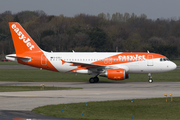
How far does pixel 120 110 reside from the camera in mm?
19109

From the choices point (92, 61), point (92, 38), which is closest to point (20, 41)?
point (92, 61)

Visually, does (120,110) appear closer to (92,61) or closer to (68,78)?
(92,61)

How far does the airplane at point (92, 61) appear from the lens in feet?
129

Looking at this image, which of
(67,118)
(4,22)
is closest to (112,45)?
(4,22)

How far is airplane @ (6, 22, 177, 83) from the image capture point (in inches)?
1545

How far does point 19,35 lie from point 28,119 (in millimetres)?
27068

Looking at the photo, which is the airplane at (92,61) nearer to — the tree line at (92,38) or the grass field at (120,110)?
the grass field at (120,110)

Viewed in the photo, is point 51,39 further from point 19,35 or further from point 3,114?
point 3,114

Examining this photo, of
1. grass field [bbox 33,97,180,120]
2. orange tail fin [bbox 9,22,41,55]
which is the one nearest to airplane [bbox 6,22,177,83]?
orange tail fin [bbox 9,22,41,55]

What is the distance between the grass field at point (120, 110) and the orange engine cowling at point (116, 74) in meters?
15.1

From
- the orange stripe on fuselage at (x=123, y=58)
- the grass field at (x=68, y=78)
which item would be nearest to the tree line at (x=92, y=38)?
the grass field at (x=68, y=78)

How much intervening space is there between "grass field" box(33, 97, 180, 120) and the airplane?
1685 centimetres

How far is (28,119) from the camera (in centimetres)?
1591

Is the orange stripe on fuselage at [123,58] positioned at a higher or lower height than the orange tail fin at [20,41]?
lower
